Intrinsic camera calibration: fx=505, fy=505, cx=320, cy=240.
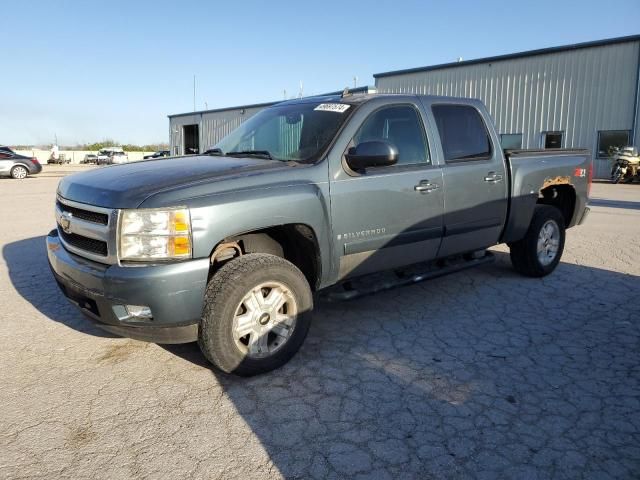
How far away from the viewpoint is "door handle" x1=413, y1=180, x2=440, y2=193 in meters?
4.20

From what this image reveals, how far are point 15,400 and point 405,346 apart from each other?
2639 mm

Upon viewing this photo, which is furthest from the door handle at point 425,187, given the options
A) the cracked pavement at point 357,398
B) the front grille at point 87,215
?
the front grille at point 87,215

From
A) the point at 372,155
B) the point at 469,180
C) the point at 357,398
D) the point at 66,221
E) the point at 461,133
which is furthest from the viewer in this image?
the point at 461,133

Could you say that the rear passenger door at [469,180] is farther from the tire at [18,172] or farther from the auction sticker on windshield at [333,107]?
the tire at [18,172]

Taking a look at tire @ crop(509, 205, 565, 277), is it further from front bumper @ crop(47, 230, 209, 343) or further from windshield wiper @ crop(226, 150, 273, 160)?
front bumper @ crop(47, 230, 209, 343)

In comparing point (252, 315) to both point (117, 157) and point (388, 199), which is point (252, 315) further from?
point (117, 157)

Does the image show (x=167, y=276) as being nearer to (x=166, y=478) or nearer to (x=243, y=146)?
(x=166, y=478)

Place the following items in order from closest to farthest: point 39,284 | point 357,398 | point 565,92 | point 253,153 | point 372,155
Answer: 1. point 357,398
2. point 372,155
3. point 253,153
4. point 39,284
5. point 565,92

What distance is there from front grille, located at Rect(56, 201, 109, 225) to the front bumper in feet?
0.91

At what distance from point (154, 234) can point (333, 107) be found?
196 centimetres

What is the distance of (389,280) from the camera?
4.33m

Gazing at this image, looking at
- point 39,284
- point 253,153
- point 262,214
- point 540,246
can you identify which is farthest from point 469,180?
point 39,284

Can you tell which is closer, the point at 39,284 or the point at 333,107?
the point at 333,107

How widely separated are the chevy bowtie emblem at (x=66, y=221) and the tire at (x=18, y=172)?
24.2 metres
